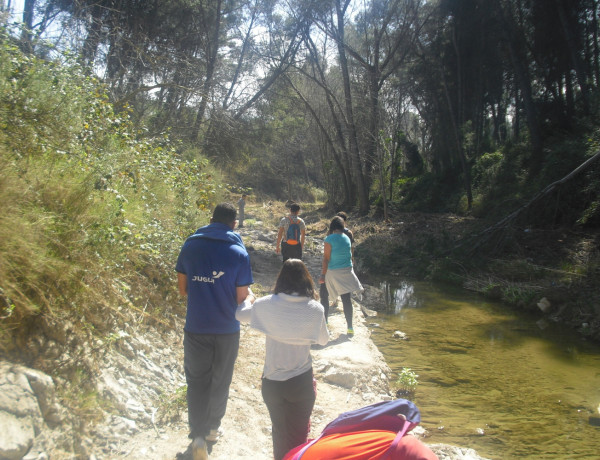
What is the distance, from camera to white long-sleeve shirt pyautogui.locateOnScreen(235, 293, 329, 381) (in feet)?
9.84

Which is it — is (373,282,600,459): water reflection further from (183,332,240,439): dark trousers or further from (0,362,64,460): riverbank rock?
(0,362,64,460): riverbank rock

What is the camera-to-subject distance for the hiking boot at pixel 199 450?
3312mm

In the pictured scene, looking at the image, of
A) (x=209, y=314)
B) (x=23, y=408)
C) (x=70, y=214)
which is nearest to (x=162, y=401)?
(x=209, y=314)

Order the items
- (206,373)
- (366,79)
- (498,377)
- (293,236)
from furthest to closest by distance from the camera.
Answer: (366,79)
(293,236)
(498,377)
(206,373)

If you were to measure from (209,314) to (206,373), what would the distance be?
483 millimetres

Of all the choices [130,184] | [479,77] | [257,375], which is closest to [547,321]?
[257,375]

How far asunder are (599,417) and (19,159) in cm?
688

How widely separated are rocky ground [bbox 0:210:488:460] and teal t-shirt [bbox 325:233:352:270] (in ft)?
3.92

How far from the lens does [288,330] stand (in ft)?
9.79

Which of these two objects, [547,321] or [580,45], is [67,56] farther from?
[580,45]

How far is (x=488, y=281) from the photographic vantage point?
39.7ft

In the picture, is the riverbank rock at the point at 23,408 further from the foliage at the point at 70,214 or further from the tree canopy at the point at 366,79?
the tree canopy at the point at 366,79

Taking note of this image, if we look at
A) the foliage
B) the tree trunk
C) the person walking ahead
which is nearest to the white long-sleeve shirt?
the foliage

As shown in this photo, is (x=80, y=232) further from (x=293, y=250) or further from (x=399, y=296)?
(x=399, y=296)
